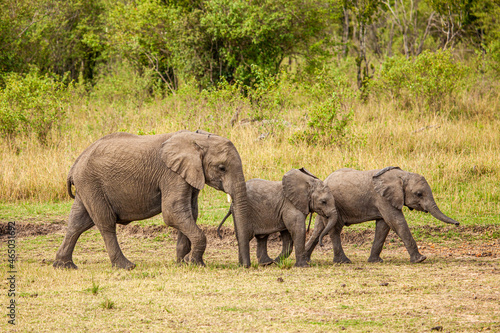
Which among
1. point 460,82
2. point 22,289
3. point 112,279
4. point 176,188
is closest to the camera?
point 22,289

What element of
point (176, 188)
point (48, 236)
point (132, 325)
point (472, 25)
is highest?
point (472, 25)

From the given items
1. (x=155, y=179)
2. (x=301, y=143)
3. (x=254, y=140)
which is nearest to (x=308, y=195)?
(x=155, y=179)

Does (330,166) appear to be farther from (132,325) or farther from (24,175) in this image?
(132,325)

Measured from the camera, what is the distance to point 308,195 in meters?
9.12

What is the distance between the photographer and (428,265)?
8.88 metres

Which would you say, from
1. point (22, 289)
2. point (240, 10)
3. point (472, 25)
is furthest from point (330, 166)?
point (472, 25)

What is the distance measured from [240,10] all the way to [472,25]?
10413 mm

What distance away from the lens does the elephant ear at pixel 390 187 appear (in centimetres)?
927

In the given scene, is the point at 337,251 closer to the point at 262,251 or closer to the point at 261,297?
the point at 262,251

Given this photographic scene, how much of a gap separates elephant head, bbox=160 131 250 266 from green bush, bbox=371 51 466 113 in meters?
11.8

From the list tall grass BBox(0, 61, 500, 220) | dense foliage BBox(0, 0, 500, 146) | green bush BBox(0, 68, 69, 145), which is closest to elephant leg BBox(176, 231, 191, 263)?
tall grass BBox(0, 61, 500, 220)

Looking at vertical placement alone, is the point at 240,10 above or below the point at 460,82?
above

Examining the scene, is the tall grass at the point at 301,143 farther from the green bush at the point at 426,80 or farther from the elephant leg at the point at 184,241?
the elephant leg at the point at 184,241

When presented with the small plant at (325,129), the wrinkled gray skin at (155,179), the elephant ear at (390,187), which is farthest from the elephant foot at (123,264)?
the small plant at (325,129)
